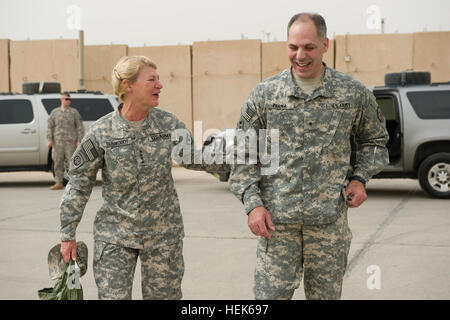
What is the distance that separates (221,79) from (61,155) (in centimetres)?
766

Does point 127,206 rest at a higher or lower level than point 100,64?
lower

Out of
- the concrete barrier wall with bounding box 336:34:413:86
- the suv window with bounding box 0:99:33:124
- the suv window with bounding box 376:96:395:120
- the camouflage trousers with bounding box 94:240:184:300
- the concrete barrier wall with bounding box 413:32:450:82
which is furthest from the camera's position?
the concrete barrier wall with bounding box 336:34:413:86

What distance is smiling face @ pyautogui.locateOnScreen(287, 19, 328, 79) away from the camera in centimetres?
288

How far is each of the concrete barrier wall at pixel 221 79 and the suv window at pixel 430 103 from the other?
8.68m

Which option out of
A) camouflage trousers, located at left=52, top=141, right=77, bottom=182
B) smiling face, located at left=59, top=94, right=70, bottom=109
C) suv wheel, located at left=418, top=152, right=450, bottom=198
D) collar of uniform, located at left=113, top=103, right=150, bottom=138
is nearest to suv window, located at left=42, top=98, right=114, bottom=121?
smiling face, located at left=59, top=94, right=70, bottom=109

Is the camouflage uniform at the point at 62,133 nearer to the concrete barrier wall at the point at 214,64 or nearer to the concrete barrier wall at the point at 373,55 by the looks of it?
the concrete barrier wall at the point at 214,64

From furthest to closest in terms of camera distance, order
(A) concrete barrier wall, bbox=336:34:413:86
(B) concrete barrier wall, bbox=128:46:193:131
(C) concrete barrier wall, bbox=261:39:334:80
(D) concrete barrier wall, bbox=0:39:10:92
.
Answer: (D) concrete barrier wall, bbox=0:39:10:92 → (B) concrete barrier wall, bbox=128:46:193:131 → (C) concrete barrier wall, bbox=261:39:334:80 → (A) concrete barrier wall, bbox=336:34:413:86

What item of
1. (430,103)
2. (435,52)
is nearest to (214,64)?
(435,52)

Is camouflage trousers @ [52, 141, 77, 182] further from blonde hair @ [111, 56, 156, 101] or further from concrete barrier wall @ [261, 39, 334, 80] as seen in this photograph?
blonde hair @ [111, 56, 156, 101]

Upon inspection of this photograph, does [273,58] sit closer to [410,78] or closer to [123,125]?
[410,78]

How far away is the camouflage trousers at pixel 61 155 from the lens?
12.2m

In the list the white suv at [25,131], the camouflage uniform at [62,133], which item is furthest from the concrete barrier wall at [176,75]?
the camouflage uniform at [62,133]

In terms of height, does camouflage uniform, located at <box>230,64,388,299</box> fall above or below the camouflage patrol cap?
above

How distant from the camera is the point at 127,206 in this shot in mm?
3227
